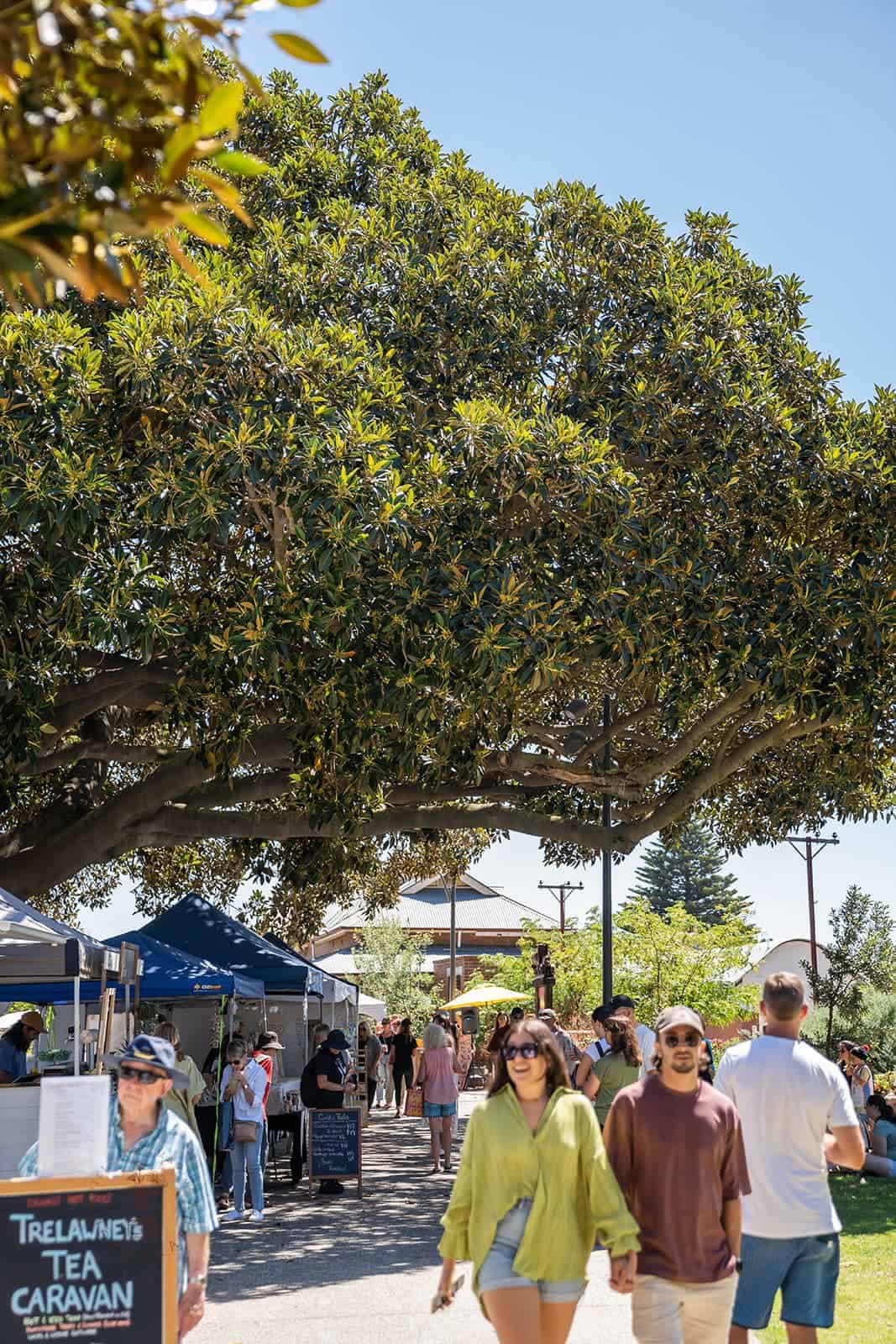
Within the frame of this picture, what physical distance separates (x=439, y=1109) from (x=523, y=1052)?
12.8m

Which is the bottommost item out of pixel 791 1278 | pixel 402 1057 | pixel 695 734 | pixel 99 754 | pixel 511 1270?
pixel 402 1057

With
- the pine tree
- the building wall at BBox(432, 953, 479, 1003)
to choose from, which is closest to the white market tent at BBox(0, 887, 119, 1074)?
the building wall at BBox(432, 953, 479, 1003)

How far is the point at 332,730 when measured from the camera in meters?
15.0

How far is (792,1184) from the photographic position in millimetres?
5988

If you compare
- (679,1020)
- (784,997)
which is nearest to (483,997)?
(784,997)

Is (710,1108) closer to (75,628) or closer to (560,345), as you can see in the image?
(75,628)

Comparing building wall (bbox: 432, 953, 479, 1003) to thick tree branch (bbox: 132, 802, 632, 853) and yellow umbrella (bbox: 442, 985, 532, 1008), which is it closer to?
yellow umbrella (bbox: 442, 985, 532, 1008)

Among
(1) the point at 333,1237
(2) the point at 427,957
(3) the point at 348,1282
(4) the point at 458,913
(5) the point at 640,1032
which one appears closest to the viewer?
(3) the point at 348,1282

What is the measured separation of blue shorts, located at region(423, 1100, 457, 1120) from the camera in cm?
1777

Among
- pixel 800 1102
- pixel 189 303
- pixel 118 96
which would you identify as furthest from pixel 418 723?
pixel 118 96

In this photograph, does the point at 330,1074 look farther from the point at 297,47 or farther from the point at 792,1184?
the point at 297,47

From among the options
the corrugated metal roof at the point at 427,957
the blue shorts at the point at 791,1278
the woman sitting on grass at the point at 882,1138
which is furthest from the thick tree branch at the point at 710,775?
the corrugated metal roof at the point at 427,957

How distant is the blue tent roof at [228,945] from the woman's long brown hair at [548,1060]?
12647mm

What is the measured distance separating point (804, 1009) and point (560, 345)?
1140cm
